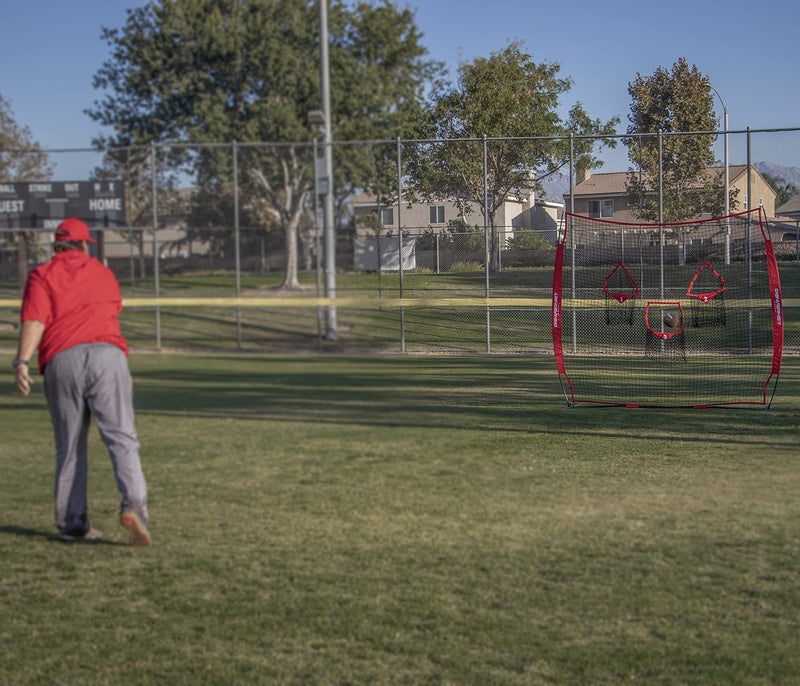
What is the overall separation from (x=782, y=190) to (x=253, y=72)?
2189 centimetres

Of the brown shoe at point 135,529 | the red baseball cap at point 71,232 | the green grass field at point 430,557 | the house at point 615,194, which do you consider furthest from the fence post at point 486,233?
the brown shoe at point 135,529

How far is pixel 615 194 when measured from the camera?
13.9 metres

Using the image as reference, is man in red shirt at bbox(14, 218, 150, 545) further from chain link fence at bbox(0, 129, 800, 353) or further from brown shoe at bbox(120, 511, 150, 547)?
chain link fence at bbox(0, 129, 800, 353)

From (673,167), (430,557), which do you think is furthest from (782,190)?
(430,557)

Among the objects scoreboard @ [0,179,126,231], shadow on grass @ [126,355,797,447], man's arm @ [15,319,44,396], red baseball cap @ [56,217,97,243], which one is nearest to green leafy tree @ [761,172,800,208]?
shadow on grass @ [126,355,797,447]

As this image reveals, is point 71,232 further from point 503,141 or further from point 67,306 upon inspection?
point 503,141

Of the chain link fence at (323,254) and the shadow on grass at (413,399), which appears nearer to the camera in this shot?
the shadow on grass at (413,399)

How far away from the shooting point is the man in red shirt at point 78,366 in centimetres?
493

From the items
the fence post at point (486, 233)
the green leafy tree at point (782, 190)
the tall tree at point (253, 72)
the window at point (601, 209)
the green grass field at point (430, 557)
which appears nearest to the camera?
the green grass field at point (430, 557)

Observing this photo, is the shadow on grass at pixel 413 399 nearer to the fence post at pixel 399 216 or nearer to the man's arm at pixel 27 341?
the fence post at pixel 399 216

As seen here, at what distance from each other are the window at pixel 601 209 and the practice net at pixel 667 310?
118cm

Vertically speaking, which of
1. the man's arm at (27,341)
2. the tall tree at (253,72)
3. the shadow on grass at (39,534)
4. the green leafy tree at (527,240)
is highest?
the tall tree at (253,72)

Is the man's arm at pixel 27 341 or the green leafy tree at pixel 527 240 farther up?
the green leafy tree at pixel 527 240

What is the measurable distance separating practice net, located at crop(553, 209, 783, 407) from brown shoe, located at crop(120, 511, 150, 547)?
18.5 ft
